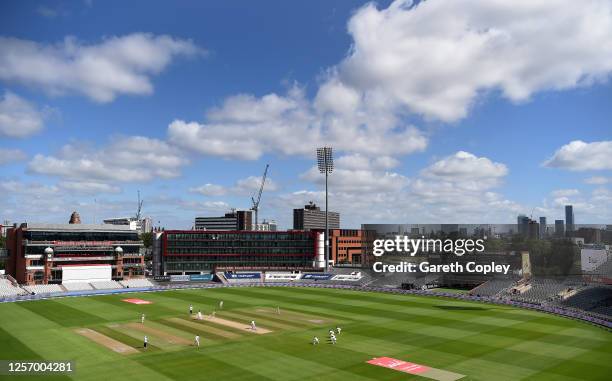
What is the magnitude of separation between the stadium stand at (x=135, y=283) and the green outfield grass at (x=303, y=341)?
20.0 meters

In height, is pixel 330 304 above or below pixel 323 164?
below

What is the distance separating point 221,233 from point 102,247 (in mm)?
29802

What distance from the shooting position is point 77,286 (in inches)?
3912

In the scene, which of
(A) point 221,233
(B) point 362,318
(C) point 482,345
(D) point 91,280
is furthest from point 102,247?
(C) point 482,345

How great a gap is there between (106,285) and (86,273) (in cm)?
606

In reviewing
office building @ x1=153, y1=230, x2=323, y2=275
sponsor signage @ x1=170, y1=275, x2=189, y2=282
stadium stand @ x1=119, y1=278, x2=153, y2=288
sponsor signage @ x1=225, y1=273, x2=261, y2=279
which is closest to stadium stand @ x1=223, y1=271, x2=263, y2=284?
sponsor signage @ x1=225, y1=273, x2=261, y2=279

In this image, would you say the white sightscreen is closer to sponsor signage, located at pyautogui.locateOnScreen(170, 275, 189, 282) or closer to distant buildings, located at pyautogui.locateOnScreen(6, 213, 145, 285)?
distant buildings, located at pyautogui.locateOnScreen(6, 213, 145, 285)

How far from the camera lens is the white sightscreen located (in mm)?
101375

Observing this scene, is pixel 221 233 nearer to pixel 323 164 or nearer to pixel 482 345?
pixel 323 164

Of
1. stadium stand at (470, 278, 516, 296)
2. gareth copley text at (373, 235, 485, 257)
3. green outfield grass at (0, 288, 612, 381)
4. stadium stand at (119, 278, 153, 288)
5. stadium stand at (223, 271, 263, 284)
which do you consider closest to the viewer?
green outfield grass at (0, 288, 612, 381)

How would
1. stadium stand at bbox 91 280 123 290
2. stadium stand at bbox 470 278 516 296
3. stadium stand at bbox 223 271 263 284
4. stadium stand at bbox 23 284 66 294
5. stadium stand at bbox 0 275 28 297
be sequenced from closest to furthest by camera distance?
stadium stand at bbox 0 275 28 297, stadium stand at bbox 23 284 66 294, stadium stand at bbox 470 278 516 296, stadium stand at bbox 91 280 123 290, stadium stand at bbox 223 271 263 284

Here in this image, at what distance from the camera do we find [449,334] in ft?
187

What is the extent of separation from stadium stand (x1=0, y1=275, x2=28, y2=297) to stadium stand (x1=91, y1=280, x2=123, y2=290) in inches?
542

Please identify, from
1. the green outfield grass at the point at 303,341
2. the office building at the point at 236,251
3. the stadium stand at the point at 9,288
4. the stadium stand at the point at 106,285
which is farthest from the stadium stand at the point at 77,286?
the office building at the point at 236,251
